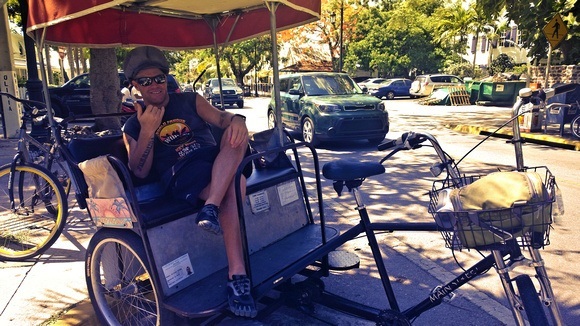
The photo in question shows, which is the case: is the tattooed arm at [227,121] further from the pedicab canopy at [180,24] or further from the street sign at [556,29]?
the street sign at [556,29]

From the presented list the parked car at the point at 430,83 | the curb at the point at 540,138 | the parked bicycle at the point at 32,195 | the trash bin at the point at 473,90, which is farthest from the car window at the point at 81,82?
the parked car at the point at 430,83

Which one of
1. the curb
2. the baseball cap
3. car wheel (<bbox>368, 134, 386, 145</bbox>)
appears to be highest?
the baseball cap

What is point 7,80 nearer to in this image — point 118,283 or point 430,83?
point 118,283

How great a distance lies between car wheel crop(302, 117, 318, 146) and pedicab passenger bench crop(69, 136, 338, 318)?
6514mm

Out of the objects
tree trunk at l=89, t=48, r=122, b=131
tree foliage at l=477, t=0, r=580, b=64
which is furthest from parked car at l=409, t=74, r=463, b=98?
tree trunk at l=89, t=48, r=122, b=131

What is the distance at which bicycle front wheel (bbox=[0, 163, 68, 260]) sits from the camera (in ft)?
14.1

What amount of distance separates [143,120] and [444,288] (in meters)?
2.15

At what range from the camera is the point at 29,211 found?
4816 millimetres

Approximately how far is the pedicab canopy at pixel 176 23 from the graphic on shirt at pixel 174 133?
1.13 meters

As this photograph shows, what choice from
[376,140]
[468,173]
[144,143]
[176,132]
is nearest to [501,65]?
[376,140]

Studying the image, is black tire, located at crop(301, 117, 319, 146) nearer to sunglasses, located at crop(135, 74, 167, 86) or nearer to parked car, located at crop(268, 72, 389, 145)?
parked car, located at crop(268, 72, 389, 145)

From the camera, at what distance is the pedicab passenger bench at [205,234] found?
2588 millimetres

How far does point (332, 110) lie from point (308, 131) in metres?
0.98

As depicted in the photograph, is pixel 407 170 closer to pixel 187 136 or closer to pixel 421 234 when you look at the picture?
pixel 421 234
